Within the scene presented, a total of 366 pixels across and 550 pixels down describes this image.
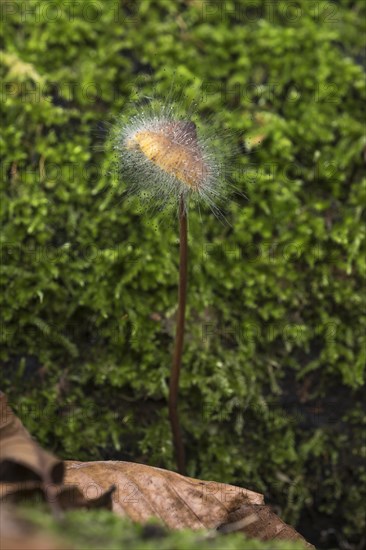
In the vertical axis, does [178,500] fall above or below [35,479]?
below

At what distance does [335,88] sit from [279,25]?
0.43 metres

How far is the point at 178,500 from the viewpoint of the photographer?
168 cm

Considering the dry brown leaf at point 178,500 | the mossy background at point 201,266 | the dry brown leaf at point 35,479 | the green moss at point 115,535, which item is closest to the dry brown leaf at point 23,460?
the dry brown leaf at point 35,479

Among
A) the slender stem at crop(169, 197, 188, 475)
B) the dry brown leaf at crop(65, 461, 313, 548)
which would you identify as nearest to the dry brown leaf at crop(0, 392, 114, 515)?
the dry brown leaf at crop(65, 461, 313, 548)

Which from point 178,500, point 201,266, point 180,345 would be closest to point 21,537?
point 178,500

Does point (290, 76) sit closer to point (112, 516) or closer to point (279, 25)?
point (279, 25)

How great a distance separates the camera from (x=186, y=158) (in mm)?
1814

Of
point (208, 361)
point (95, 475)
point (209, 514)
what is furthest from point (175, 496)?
point (208, 361)

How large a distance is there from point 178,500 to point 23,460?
1.64 feet

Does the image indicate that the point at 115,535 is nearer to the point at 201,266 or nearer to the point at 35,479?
the point at 35,479

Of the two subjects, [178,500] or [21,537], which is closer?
[21,537]

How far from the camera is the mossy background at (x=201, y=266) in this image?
241 centimetres

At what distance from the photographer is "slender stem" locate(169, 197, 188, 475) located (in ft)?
6.23

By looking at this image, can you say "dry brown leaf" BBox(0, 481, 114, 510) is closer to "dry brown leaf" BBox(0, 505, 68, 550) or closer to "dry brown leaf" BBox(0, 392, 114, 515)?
"dry brown leaf" BBox(0, 392, 114, 515)
